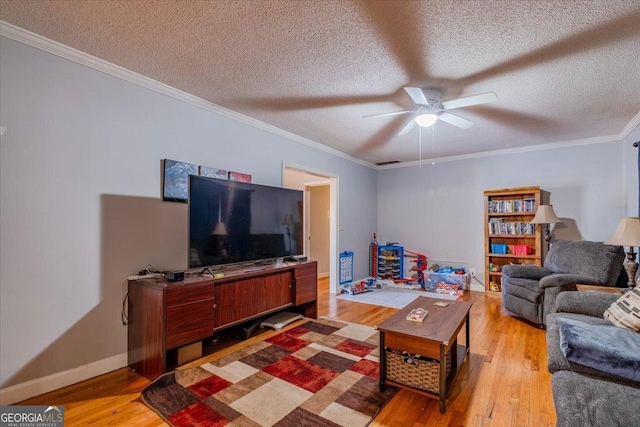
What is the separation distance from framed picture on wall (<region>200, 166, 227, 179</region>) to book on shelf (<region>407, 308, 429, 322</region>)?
225 centimetres

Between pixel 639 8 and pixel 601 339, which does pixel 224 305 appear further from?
pixel 639 8

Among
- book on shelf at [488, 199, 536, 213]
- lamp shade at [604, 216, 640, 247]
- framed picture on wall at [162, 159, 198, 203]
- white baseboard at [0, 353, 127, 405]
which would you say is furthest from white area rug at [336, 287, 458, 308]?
white baseboard at [0, 353, 127, 405]

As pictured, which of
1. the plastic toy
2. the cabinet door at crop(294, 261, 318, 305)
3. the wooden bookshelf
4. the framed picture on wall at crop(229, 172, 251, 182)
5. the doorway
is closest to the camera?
the framed picture on wall at crop(229, 172, 251, 182)

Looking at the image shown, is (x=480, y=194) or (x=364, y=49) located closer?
(x=364, y=49)

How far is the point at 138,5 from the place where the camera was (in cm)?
169

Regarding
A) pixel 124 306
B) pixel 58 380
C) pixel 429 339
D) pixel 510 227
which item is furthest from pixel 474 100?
pixel 58 380

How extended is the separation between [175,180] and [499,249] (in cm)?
473

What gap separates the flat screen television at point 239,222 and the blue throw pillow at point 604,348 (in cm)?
251

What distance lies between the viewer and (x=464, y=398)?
1.93 meters

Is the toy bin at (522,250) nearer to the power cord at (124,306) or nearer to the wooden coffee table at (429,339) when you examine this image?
the wooden coffee table at (429,339)

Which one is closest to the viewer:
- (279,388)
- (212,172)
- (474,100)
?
(279,388)

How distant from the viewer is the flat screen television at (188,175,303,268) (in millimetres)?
2529

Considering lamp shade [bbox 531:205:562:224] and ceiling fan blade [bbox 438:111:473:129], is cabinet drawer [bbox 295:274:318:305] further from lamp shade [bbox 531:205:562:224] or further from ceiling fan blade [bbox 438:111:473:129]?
lamp shade [bbox 531:205:562:224]

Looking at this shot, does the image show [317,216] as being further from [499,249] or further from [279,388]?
[279,388]
